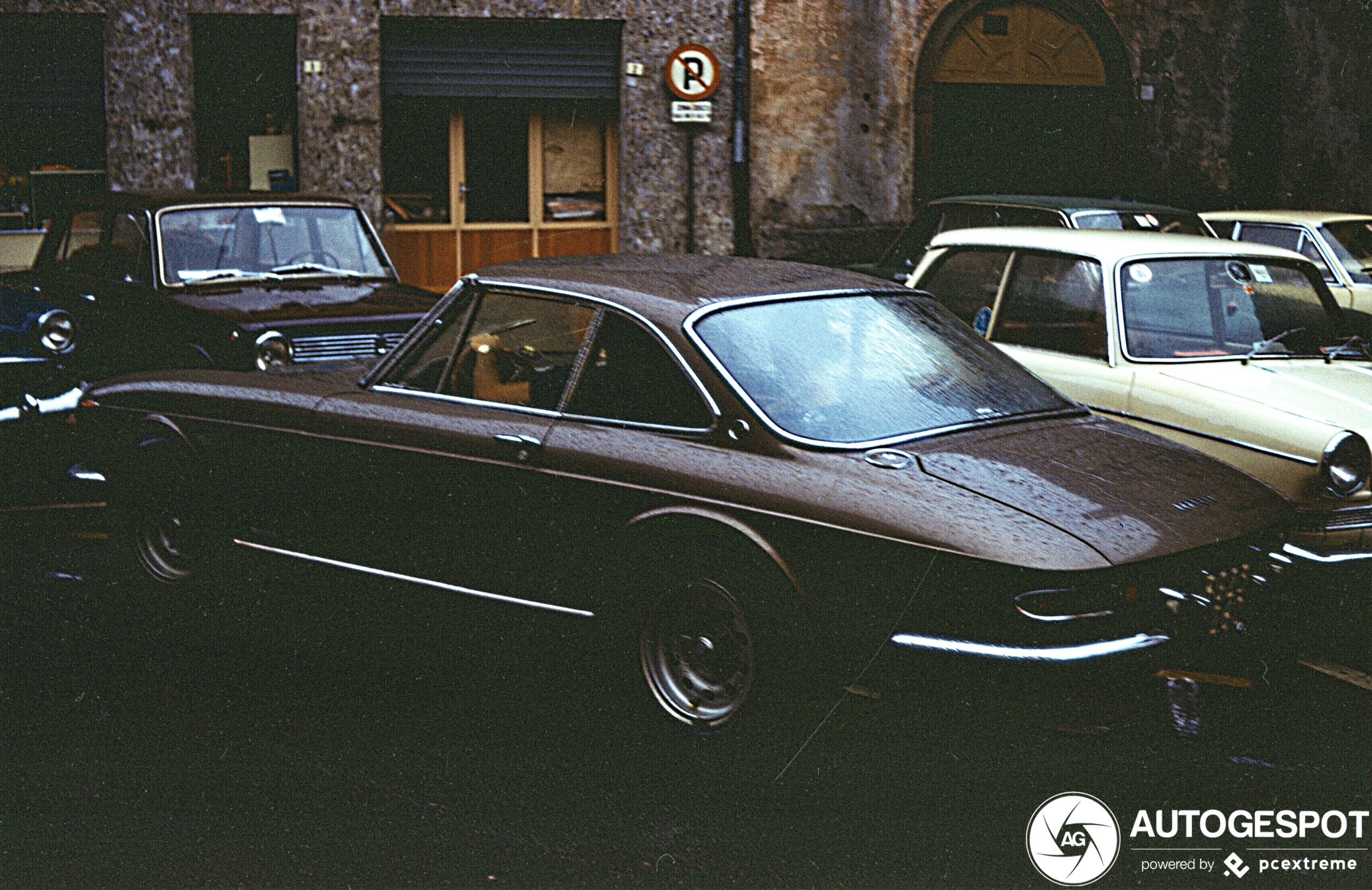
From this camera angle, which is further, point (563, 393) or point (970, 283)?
point (970, 283)

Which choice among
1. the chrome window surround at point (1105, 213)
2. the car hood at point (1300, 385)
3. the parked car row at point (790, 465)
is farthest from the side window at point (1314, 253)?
the car hood at point (1300, 385)

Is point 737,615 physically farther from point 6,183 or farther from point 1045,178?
point 1045,178

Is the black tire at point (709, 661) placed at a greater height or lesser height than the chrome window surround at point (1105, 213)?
lesser

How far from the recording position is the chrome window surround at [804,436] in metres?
4.21

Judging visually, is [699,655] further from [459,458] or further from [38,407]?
[38,407]

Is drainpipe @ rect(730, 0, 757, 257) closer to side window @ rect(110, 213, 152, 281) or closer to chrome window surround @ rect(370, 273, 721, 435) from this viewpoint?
side window @ rect(110, 213, 152, 281)

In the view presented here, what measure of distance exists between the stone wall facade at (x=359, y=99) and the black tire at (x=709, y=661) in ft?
37.2

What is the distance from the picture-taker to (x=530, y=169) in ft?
53.8

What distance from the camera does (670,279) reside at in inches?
191

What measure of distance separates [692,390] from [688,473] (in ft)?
0.88

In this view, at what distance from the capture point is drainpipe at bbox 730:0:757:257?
16125mm

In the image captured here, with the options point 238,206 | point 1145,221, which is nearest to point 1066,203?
point 1145,221

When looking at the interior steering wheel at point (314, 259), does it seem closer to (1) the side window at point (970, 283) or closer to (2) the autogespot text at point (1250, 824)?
(1) the side window at point (970, 283)

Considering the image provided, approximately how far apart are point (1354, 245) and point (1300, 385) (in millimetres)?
5636
